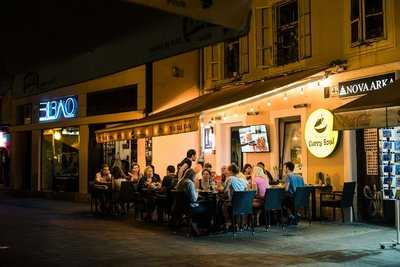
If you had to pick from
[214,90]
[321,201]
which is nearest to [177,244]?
[321,201]

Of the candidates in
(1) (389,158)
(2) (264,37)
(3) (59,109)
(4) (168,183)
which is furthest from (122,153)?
(1) (389,158)

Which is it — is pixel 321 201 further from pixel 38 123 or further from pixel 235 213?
pixel 38 123

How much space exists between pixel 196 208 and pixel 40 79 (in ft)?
24.9

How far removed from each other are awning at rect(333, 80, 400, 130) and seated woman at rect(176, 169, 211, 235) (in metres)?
3.15

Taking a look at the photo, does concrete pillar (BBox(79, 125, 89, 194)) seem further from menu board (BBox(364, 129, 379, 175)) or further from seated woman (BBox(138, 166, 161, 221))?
menu board (BBox(364, 129, 379, 175))

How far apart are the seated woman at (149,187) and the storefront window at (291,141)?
3553 mm

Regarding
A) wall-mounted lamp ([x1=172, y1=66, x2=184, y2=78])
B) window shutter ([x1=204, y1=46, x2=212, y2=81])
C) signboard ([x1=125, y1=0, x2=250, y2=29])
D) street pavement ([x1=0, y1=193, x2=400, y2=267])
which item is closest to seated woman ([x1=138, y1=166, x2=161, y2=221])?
street pavement ([x1=0, y1=193, x2=400, y2=267])

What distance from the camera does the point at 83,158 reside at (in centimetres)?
2270

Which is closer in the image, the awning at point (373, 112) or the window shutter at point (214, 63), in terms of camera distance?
the awning at point (373, 112)

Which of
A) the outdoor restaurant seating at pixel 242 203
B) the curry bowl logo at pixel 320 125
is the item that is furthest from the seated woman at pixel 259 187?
the curry bowl logo at pixel 320 125

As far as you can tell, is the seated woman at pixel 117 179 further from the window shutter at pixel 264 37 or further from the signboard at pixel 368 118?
the signboard at pixel 368 118

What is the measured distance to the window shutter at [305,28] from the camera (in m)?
14.7

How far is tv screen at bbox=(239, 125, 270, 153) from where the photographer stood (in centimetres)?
1608

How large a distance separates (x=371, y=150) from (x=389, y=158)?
1.70 ft
